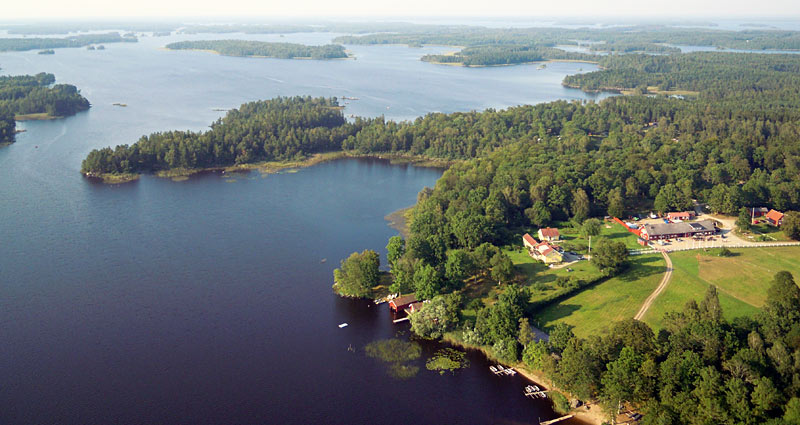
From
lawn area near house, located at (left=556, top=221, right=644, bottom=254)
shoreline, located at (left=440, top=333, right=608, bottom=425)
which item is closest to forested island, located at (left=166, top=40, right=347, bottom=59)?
lawn area near house, located at (left=556, top=221, right=644, bottom=254)

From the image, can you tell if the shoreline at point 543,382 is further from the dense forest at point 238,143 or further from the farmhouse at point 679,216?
Answer: the dense forest at point 238,143

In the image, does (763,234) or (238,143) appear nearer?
(763,234)

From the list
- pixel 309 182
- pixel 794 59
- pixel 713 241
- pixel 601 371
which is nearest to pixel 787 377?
pixel 601 371

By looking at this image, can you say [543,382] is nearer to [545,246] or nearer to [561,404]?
[561,404]

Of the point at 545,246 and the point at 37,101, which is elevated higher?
the point at 37,101

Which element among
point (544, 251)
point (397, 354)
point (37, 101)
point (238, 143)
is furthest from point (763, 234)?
point (37, 101)

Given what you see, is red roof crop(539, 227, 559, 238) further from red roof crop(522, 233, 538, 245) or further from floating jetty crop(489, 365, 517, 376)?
floating jetty crop(489, 365, 517, 376)
